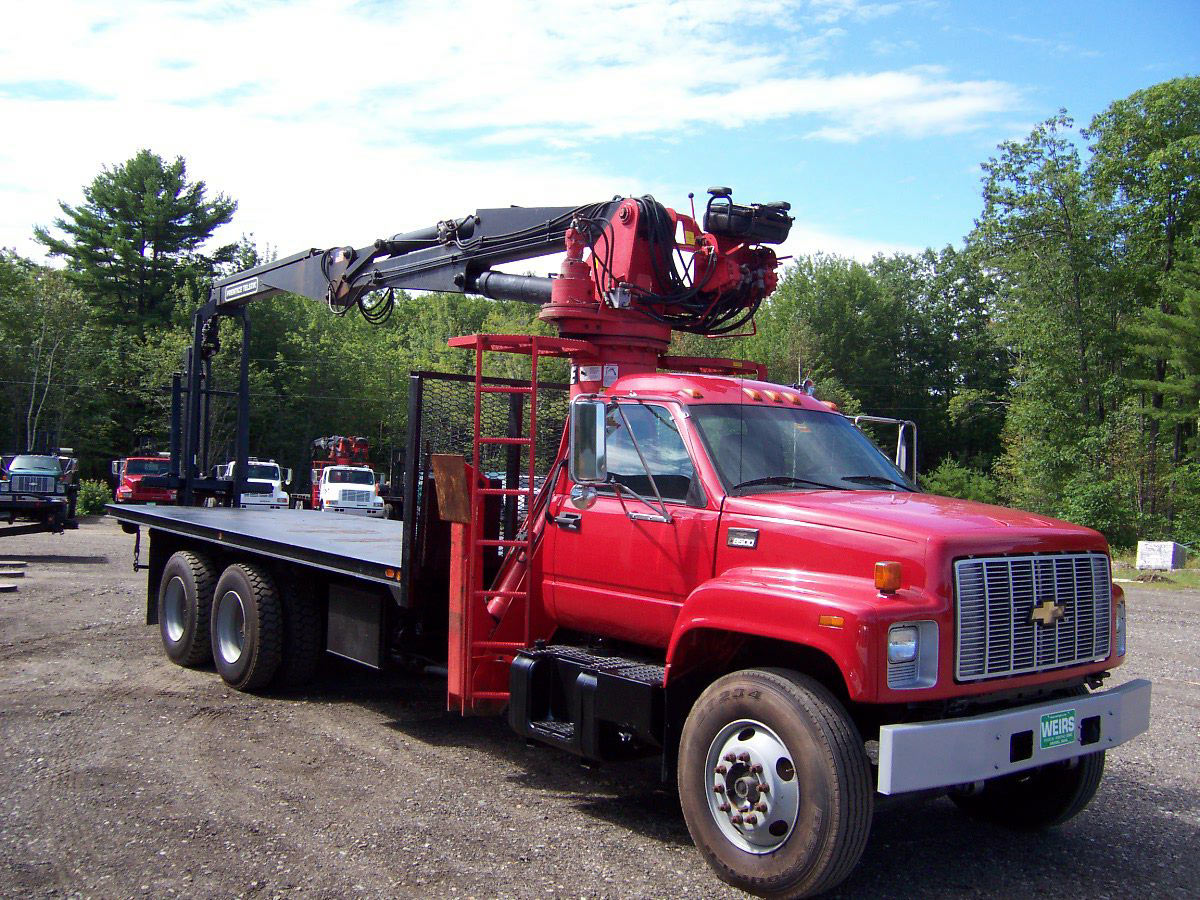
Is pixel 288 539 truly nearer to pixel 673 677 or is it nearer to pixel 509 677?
pixel 509 677

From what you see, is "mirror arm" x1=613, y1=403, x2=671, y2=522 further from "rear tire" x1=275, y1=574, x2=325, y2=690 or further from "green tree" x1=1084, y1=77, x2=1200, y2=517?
"green tree" x1=1084, y1=77, x2=1200, y2=517

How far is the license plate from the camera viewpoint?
15.8ft

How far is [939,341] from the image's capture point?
6594 cm

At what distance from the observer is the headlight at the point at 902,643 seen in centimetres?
443

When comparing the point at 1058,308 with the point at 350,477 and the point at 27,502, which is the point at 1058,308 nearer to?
the point at 350,477

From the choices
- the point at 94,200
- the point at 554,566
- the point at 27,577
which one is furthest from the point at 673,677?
the point at 94,200

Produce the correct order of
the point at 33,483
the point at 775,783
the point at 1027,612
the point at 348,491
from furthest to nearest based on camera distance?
the point at 348,491, the point at 33,483, the point at 1027,612, the point at 775,783

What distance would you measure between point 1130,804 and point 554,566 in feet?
12.3

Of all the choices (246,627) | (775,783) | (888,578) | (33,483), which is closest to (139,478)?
(33,483)

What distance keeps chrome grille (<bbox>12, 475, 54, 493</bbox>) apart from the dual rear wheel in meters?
13.9

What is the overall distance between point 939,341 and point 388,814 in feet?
212

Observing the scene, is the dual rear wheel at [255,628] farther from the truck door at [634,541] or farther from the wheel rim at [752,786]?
the wheel rim at [752,786]

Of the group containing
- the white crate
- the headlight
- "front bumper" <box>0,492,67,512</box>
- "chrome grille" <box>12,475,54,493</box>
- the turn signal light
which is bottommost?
the white crate

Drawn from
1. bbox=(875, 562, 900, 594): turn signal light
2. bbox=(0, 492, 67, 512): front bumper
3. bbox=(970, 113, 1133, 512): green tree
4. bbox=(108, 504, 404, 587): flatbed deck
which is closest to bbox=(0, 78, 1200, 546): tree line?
bbox=(970, 113, 1133, 512): green tree
